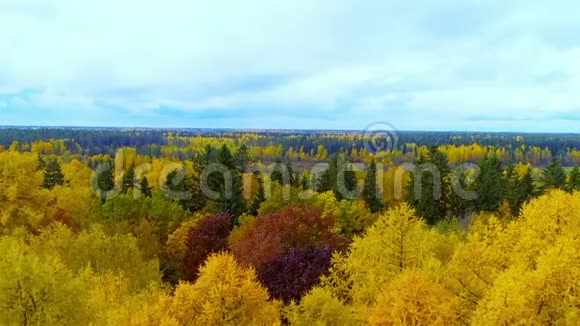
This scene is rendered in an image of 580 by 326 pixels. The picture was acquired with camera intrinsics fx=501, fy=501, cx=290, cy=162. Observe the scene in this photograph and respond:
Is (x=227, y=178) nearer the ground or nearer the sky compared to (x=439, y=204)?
nearer the sky

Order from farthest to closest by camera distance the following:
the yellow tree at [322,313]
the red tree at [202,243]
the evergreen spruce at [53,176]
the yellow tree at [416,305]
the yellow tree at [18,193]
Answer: the evergreen spruce at [53,176] < the red tree at [202,243] < the yellow tree at [18,193] < the yellow tree at [322,313] < the yellow tree at [416,305]

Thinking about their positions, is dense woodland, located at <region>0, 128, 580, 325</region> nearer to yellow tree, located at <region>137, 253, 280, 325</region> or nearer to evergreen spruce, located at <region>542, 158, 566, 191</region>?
yellow tree, located at <region>137, 253, 280, 325</region>

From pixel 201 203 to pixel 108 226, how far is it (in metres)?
12.4

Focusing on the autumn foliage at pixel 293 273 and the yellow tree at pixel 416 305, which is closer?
the yellow tree at pixel 416 305

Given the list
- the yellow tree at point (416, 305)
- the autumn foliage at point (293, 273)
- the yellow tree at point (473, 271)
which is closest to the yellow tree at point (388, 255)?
the yellow tree at point (473, 271)

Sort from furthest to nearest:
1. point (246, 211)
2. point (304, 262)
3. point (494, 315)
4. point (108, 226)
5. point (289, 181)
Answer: point (289, 181) → point (246, 211) → point (108, 226) → point (304, 262) → point (494, 315)

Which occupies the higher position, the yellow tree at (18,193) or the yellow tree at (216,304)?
the yellow tree at (18,193)

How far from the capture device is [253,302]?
64.6ft

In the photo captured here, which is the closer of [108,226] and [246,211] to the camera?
[108,226]

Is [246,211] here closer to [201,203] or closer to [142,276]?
[201,203]

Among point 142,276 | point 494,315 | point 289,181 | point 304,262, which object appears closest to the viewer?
point 494,315

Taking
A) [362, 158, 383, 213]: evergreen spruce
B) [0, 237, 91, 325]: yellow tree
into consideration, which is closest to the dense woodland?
[0, 237, 91, 325]: yellow tree

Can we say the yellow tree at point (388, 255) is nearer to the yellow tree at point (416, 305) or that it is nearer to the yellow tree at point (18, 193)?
the yellow tree at point (416, 305)

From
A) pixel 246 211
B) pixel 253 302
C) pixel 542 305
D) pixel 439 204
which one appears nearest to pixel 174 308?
pixel 253 302
